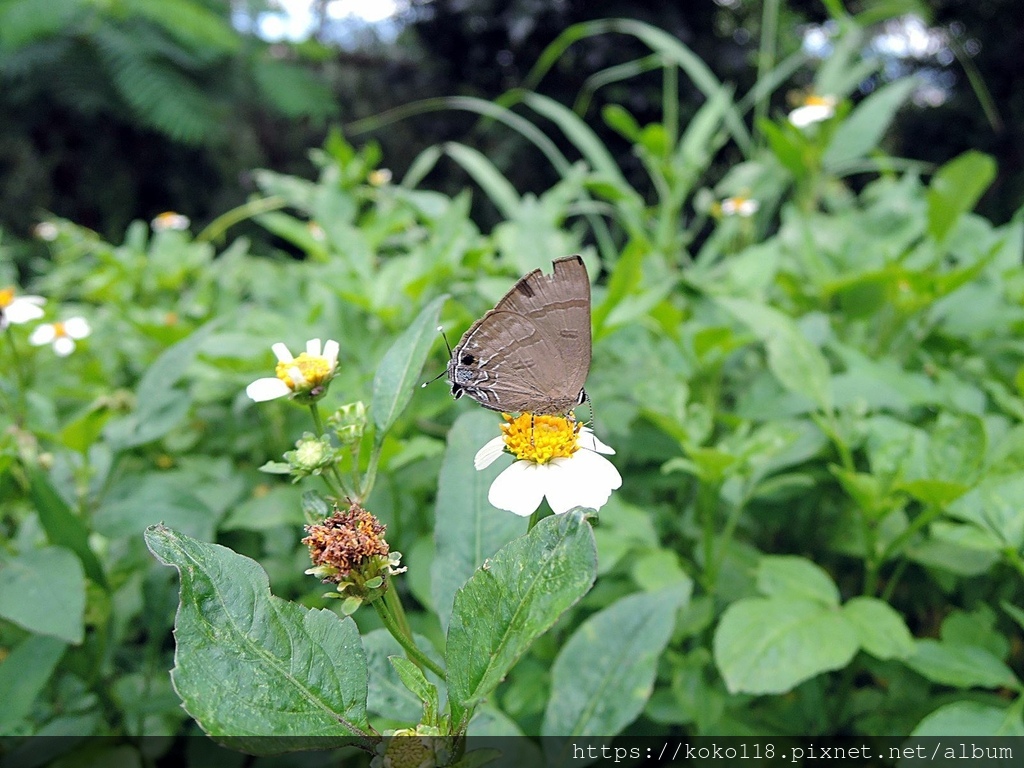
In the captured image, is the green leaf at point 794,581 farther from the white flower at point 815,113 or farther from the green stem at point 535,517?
the white flower at point 815,113

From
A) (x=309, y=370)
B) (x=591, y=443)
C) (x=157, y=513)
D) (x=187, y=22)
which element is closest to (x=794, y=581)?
(x=591, y=443)

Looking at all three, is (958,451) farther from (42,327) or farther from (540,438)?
(42,327)

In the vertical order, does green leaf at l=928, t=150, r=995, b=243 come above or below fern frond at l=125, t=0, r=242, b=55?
above

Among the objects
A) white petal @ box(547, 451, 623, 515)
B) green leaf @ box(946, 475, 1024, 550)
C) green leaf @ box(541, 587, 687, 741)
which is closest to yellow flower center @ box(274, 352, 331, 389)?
white petal @ box(547, 451, 623, 515)

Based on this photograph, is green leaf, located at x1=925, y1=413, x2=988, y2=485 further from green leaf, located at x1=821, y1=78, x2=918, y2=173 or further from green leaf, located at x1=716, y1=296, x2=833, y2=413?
green leaf, located at x1=821, y1=78, x2=918, y2=173

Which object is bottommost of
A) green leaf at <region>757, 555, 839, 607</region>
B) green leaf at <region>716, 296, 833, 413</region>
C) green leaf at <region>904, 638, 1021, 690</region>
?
green leaf at <region>904, 638, 1021, 690</region>

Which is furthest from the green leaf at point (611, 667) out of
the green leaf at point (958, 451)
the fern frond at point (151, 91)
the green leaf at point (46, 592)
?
the fern frond at point (151, 91)

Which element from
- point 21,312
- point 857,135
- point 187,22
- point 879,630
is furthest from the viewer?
point 187,22
